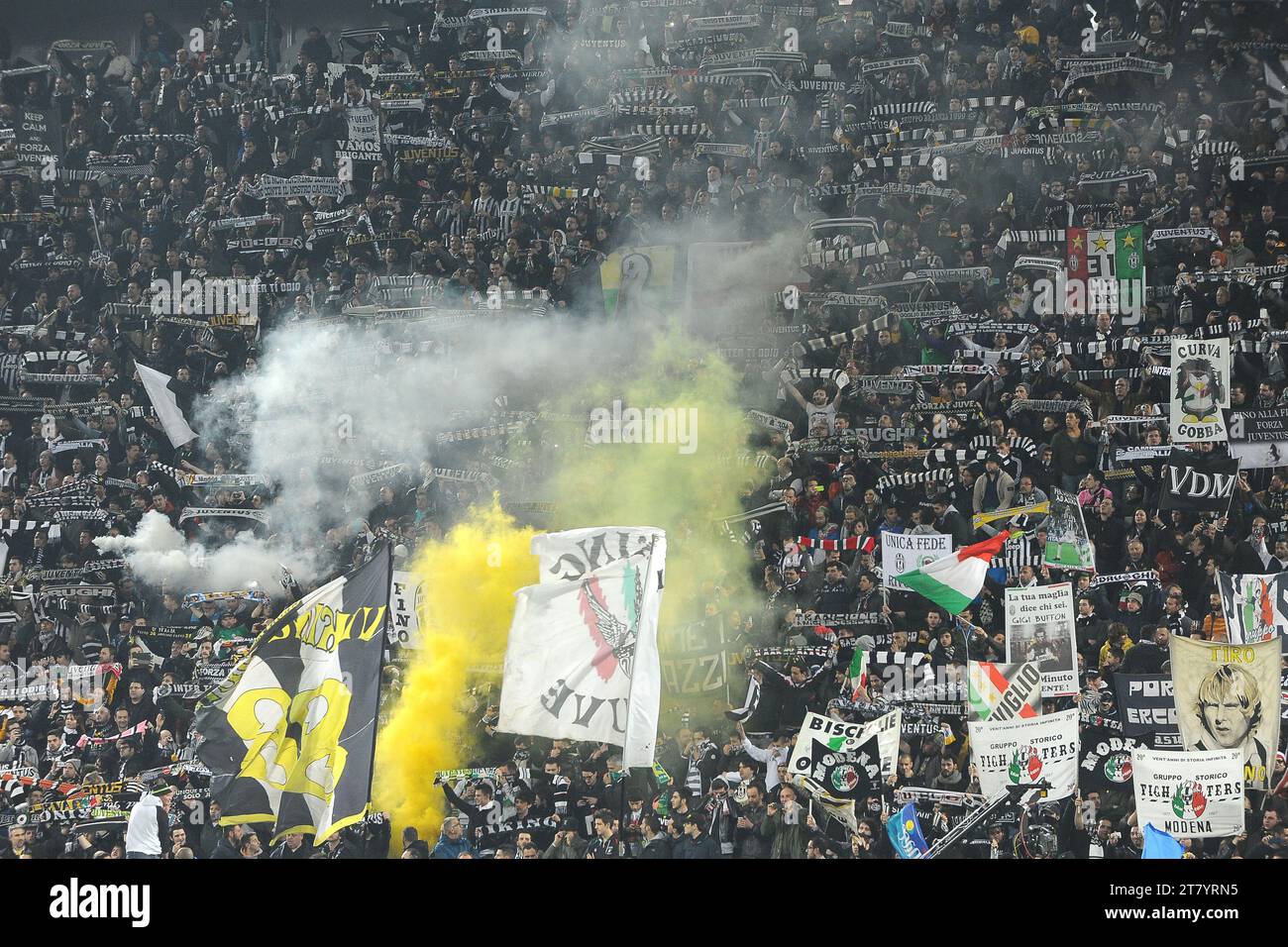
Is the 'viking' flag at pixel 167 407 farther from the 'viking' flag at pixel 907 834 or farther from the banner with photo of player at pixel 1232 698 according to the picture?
the banner with photo of player at pixel 1232 698

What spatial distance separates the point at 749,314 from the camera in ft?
42.1

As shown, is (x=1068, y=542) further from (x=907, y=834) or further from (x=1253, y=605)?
(x=907, y=834)

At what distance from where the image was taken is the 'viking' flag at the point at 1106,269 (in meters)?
12.1

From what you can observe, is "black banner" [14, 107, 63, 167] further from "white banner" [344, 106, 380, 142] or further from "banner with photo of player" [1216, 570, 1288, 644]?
"banner with photo of player" [1216, 570, 1288, 644]

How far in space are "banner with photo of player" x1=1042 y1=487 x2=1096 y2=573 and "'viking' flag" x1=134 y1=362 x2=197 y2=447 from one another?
732 centimetres

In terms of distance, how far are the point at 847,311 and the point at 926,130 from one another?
2.09 meters

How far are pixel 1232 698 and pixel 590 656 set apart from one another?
3973mm

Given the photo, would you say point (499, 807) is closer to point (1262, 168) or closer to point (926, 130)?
point (926, 130)

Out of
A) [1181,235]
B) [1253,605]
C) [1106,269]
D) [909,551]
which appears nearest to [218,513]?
[909,551]

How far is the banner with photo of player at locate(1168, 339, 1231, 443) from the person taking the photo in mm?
11273

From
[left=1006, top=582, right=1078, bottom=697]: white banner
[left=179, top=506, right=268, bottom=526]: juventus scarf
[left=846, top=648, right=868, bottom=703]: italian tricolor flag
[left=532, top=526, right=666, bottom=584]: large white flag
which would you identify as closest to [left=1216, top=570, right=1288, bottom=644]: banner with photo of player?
[left=1006, top=582, right=1078, bottom=697]: white banner

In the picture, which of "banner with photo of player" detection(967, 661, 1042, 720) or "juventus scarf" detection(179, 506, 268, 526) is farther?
"juventus scarf" detection(179, 506, 268, 526)

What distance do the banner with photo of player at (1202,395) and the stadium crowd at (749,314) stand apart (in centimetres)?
15

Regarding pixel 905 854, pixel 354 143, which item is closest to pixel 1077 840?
pixel 905 854
